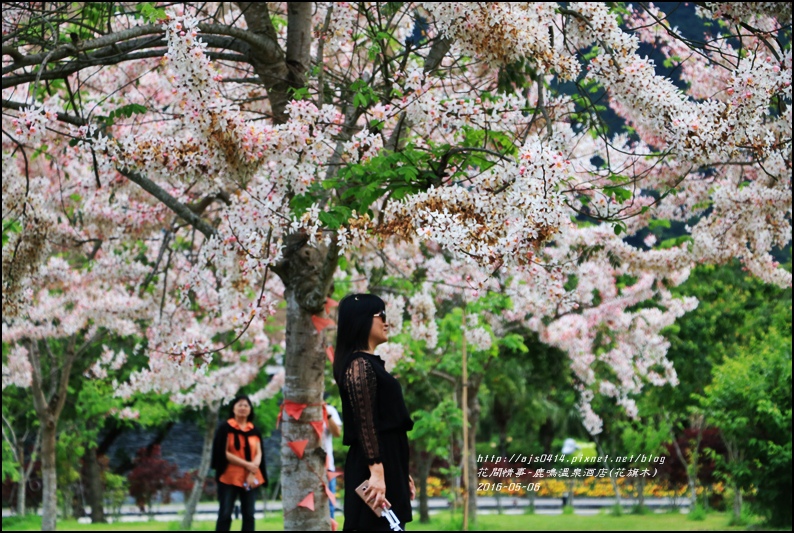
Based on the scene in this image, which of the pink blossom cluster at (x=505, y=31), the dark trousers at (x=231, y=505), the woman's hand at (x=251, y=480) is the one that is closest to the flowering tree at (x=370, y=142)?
the pink blossom cluster at (x=505, y=31)

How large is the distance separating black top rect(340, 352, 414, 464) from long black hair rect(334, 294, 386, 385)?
0.31 feet

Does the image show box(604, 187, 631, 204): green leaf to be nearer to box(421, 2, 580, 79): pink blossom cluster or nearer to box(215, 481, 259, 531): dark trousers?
box(421, 2, 580, 79): pink blossom cluster

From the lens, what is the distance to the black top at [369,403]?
4172 millimetres

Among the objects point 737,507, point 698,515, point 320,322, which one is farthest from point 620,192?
point 698,515

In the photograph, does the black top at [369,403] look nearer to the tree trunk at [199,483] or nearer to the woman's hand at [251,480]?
the woman's hand at [251,480]

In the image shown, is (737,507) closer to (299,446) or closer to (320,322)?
(299,446)

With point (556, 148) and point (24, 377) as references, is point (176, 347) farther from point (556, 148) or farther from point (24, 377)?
point (24, 377)

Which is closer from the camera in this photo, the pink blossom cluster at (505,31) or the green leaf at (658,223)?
the pink blossom cluster at (505,31)

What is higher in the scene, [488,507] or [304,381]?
[304,381]

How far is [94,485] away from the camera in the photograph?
24.6m

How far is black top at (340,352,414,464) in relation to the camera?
4172 millimetres

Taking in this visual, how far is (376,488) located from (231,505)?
4968 mm

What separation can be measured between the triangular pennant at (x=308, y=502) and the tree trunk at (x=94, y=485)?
1851 centimetres

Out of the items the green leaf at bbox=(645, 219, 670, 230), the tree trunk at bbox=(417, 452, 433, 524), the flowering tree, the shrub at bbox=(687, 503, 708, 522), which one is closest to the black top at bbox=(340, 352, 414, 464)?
the flowering tree
